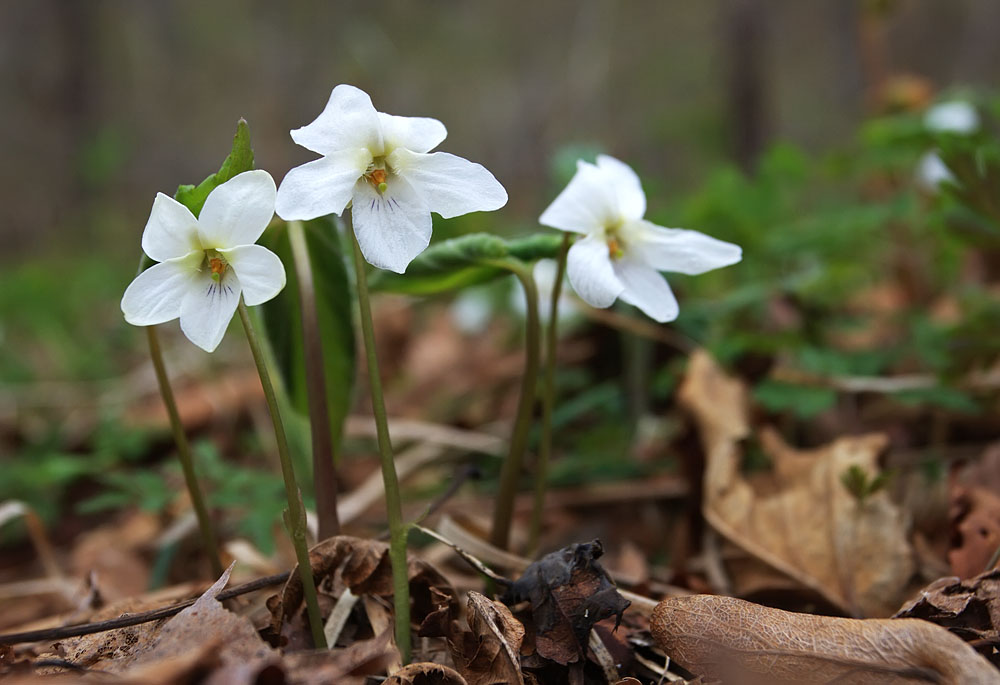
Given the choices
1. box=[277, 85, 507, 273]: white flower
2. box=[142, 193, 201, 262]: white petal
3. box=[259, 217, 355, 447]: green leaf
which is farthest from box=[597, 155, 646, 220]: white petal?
box=[142, 193, 201, 262]: white petal

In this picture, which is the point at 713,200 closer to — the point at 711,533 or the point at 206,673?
the point at 711,533

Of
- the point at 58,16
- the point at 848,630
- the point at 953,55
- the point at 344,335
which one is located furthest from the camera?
the point at 953,55

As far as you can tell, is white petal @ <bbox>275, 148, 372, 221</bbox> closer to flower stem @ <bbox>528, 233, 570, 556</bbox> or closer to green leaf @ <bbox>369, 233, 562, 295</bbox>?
green leaf @ <bbox>369, 233, 562, 295</bbox>

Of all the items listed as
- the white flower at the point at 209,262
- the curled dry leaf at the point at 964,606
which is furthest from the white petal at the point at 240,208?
the curled dry leaf at the point at 964,606

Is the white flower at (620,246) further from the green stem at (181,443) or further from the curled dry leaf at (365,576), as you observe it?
the green stem at (181,443)

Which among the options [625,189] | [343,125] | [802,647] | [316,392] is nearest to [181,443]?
[316,392]

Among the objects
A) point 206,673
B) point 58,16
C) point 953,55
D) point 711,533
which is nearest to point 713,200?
point 711,533
